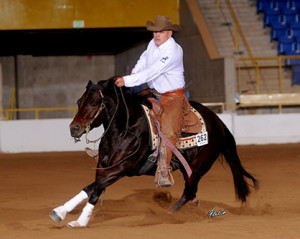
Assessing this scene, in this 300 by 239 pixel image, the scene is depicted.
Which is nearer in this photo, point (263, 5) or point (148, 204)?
point (148, 204)

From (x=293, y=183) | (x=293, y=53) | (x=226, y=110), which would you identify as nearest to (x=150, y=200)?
(x=293, y=183)

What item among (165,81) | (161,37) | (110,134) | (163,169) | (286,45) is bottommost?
(163,169)

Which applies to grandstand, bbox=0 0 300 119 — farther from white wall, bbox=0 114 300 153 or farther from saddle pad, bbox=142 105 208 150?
saddle pad, bbox=142 105 208 150

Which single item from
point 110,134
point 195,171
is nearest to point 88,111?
point 110,134

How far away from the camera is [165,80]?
276 inches

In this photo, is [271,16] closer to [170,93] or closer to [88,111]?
[170,93]

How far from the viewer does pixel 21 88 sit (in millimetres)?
25938

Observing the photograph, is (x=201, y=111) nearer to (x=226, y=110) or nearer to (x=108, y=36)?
(x=226, y=110)

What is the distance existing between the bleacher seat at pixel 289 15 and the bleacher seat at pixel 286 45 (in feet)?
2.93

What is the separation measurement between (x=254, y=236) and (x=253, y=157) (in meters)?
8.43

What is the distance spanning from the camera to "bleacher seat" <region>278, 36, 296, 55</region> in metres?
20.7

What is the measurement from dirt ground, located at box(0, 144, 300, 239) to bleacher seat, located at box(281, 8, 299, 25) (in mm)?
9171

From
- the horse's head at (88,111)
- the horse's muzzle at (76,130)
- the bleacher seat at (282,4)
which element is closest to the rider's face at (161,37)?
the horse's head at (88,111)

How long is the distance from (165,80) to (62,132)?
1001 centimetres
